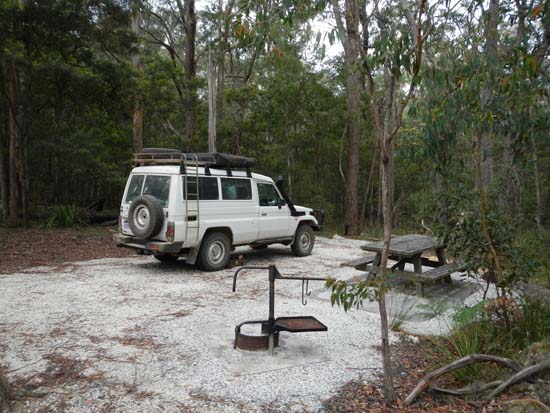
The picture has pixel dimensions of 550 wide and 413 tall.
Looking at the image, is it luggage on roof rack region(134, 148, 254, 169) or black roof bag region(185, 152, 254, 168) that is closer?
luggage on roof rack region(134, 148, 254, 169)

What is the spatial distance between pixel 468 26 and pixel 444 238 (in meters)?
2.55

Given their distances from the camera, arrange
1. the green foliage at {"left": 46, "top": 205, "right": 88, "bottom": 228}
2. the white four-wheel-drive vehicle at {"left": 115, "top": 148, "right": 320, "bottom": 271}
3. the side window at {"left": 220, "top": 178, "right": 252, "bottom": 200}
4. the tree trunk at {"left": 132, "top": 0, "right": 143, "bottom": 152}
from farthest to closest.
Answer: the tree trunk at {"left": 132, "top": 0, "right": 143, "bottom": 152} < the green foliage at {"left": 46, "top": 205, "right": 88, "bottom": 228} < the side window at {"left": 220, "top": 178, "right": 252, "bottom": 200} < the white four-wheel-drive vehicle at {"left": 115, "top": 148, "right": 320, "bottom": 271}

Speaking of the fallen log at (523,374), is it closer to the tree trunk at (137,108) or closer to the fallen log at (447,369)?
the fallen log at (447,369)

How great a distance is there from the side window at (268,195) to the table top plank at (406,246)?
2.92 m

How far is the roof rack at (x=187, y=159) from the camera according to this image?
768 cm

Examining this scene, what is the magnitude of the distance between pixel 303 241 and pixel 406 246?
11.7ft

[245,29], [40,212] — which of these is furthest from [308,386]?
[40,212]

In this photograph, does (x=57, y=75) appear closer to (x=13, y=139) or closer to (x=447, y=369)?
(x=13, y=139)

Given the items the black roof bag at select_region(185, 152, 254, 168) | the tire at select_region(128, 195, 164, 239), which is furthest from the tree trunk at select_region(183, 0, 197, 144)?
the tire at select_region(128, 195, 164, 239)

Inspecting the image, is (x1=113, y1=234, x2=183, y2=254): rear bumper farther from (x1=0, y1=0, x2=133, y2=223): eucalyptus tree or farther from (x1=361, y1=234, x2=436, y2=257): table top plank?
(x1=0, y1=0, x2=133, y2=223): eucalyptus tree

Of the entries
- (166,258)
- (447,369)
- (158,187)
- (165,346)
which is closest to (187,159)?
(158,187)

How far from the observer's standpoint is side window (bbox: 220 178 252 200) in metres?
8.41

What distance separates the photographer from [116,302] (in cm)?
584

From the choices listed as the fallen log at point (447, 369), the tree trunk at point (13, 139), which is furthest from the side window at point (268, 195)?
the tree trunk at point (13, 139)
